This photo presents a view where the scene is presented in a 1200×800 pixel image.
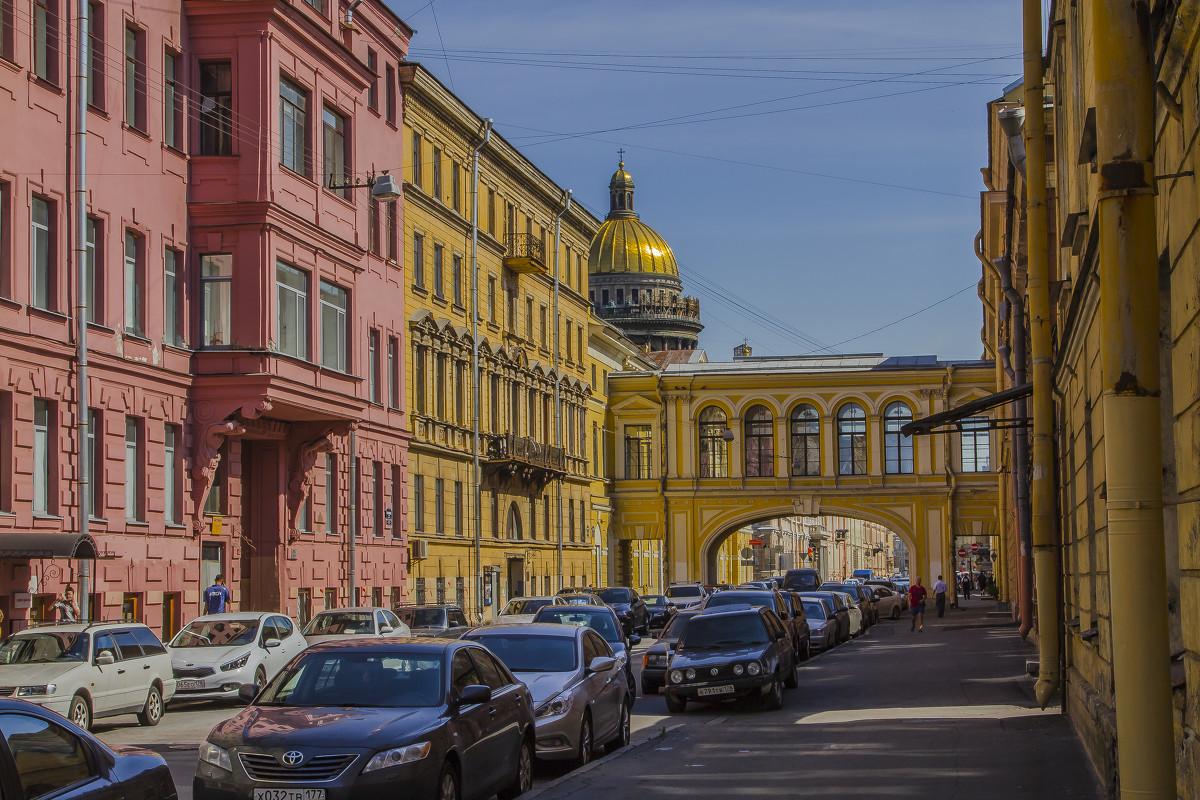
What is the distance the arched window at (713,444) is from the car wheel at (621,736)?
59.4 m

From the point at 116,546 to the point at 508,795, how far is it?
17232 mm

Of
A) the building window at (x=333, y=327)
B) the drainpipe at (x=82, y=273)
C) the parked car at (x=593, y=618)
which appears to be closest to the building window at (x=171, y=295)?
the drainpipe at (x=82, y=273)

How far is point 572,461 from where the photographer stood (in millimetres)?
65438

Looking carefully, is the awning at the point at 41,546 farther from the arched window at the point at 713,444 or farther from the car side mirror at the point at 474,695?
the arched window at the point at 713,444

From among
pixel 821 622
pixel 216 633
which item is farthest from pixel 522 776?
pixel 821 622

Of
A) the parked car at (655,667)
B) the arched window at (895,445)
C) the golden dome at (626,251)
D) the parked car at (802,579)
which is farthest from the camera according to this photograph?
the golden dome at (626,251)

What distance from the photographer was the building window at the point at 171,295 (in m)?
30.6

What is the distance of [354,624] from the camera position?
2772 centimetres

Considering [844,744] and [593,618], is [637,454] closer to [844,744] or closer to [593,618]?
[593,618]

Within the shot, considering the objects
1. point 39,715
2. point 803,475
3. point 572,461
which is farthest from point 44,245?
point 803,475

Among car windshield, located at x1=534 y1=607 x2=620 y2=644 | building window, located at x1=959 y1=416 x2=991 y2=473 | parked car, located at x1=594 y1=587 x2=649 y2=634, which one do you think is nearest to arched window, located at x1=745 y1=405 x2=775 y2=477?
building window, located at x1=959 y1=416 x2=991 y2=473

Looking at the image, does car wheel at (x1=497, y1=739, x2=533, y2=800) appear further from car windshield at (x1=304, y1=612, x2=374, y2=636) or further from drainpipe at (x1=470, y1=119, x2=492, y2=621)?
drainpipe at (x1=470, y1=119, x2=492, y2=621)

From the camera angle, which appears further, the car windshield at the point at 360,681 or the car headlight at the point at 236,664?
the car headlight at the point at 236,664

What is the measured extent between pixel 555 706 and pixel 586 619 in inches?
379
